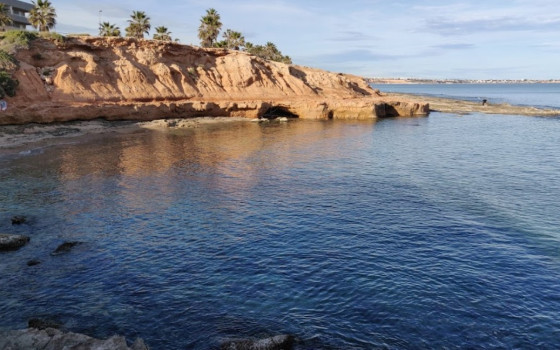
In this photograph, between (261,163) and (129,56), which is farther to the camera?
(129,56)

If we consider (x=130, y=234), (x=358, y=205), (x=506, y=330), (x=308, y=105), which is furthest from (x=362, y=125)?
(x=506, y=330)

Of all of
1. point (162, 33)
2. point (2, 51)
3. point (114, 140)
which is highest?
point (162, 33)

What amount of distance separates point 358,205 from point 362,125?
4341 cm

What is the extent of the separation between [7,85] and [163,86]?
23.0m

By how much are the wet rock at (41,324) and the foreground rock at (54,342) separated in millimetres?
1649

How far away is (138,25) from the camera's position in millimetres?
81312

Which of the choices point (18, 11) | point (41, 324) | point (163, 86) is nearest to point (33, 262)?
point (41, 324)

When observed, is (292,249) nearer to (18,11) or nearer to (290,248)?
(290,248)

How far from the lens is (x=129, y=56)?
67.4 m

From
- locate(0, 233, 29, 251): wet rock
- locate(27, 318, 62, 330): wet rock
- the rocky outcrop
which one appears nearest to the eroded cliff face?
locate(0, 233, 29, 251): wet rock

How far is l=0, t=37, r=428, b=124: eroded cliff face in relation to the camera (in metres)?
55.9

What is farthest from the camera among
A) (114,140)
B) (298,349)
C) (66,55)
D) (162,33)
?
(162,33)

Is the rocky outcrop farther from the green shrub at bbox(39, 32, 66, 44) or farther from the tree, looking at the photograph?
the tree

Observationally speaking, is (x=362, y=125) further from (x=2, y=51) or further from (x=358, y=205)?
(x=2, y=51)
